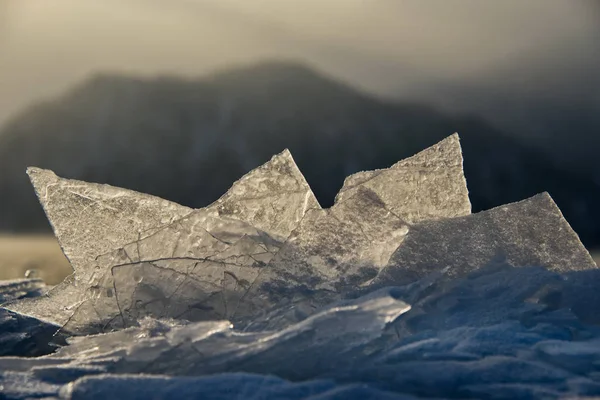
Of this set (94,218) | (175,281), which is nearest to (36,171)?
(94,218)

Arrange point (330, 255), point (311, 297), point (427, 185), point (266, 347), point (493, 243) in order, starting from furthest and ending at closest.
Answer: point (427, 185) < point (493, 243) < point (330, 255) < point (311, 297) < point (266, 347)

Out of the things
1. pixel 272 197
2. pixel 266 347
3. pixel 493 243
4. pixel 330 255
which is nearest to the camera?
pixel 266 347

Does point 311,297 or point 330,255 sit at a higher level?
point 330,255

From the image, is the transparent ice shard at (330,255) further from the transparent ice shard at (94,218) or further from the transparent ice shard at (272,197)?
the transparent ice shard at (94,218)

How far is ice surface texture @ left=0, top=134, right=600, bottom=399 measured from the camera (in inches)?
101

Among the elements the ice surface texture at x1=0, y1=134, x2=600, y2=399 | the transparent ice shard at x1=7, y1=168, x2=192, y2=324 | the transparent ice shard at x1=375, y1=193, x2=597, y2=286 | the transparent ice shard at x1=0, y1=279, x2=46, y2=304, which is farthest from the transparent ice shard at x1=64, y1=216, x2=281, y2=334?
the transparent ice shard at x1=0, y1=279, x2=46, y2=304

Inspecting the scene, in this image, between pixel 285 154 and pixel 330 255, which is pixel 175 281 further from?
pixel 285 154

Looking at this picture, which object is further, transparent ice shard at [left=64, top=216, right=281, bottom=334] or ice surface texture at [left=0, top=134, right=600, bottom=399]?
transparent ice shard at [left=64, top=216, right=281, bottom=334]

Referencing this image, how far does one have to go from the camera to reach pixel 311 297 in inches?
135

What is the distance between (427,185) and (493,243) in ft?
1.95

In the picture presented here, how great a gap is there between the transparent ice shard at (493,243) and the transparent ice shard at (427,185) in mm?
408

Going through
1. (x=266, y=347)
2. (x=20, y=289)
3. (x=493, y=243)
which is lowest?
(x=266, y=347)

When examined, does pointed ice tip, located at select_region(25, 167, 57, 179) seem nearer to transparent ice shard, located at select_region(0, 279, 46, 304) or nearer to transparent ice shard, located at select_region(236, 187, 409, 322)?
transparent ice shard, located at select_region(0, 279, 46, 304)

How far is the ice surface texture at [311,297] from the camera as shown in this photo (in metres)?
2.58
